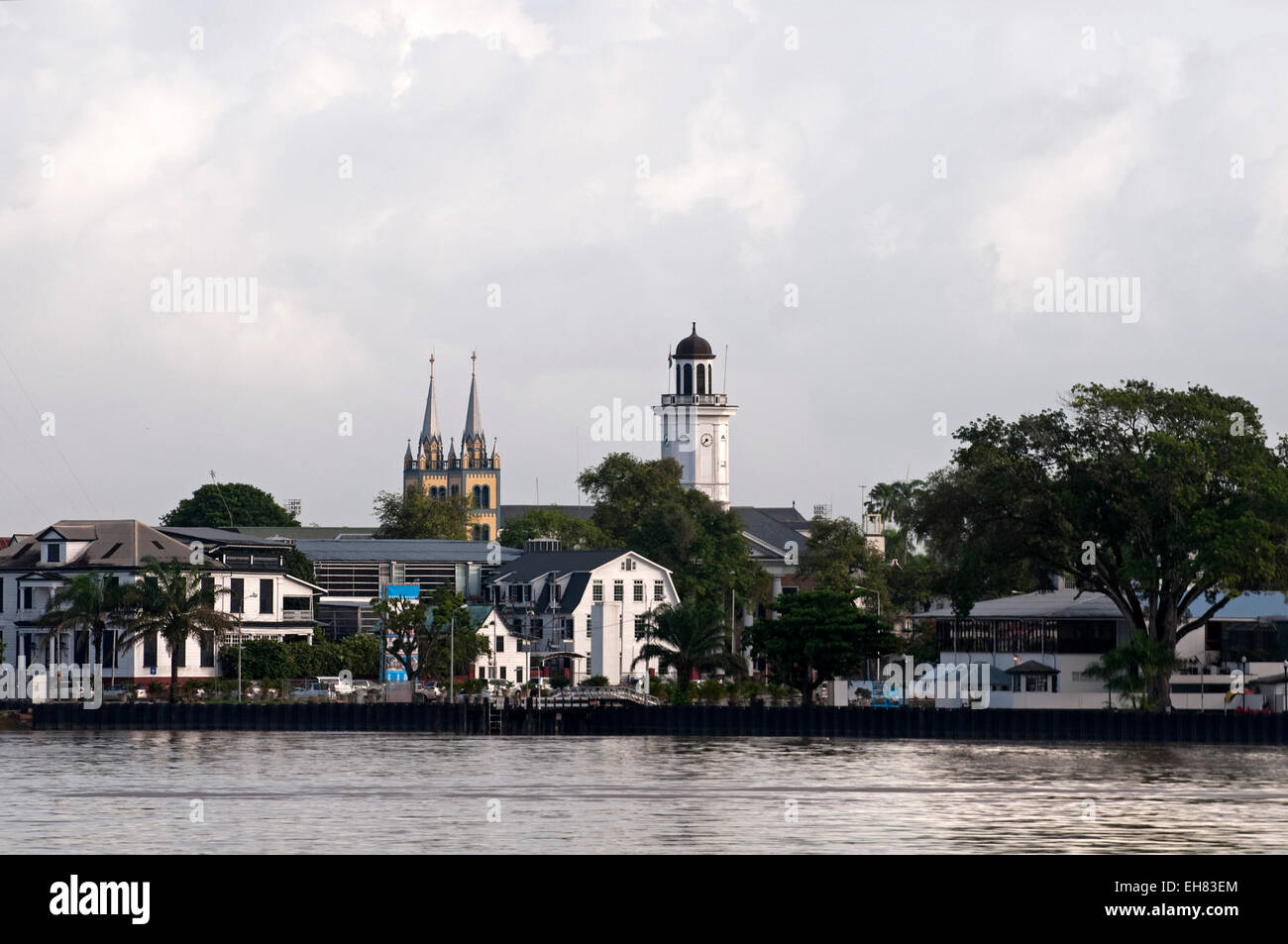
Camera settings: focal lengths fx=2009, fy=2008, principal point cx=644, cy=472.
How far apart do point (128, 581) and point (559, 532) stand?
68.1 m

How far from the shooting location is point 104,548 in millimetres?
128000

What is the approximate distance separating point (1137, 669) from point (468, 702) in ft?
113

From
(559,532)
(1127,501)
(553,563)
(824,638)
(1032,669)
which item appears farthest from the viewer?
(559,532)

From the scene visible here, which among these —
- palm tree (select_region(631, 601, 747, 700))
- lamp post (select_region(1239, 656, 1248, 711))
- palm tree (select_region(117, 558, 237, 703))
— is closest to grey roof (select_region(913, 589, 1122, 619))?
lamp post (select_region(1239, 656, 1248, 711))

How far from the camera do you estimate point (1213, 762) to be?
249 ft

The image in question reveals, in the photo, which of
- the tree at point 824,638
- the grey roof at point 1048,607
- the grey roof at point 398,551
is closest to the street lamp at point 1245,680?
the grey roof at point 1048,607

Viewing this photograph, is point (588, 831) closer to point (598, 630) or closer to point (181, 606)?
point (181, 606)

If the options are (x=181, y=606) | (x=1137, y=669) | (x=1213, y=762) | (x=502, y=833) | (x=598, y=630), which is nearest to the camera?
(x=502, y=833)

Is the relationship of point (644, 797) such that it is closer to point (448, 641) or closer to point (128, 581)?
point (448, 641)

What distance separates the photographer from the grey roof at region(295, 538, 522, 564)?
540ft

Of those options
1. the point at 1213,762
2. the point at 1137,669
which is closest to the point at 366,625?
the point at 1137,669

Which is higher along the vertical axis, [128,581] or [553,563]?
[553,563]

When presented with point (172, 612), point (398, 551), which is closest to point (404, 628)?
point (172, 612)

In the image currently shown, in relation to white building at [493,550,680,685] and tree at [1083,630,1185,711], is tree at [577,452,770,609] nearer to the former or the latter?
white building at [493,550,680,685]
